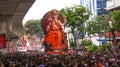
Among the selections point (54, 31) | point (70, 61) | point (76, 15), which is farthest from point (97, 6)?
point (70, 61)

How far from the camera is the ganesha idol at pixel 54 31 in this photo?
63.2 m

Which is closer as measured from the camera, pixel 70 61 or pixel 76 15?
pixel 70 61

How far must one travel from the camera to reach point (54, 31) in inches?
2511

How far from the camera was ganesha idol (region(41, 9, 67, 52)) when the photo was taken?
207 feet

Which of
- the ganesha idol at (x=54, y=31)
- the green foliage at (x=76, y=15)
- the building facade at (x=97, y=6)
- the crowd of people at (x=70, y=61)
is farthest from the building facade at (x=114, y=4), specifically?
the crowd of people at (x=70, y=61)

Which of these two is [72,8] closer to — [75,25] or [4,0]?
[75,25]

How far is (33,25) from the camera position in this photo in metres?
137

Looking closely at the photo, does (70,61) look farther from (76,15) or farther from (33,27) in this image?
(33,27)

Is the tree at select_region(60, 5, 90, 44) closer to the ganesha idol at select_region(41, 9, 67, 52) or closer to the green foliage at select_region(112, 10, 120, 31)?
the ganesha idol at select_region(41, 9, 67, 52)

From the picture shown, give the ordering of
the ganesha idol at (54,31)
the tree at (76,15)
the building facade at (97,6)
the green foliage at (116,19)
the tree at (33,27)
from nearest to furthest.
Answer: the green foliage at (116,19) < the ganesha idol at (54,31) < the tree at (76,15) < the building facade at (97,6) < the tree at (33,27)

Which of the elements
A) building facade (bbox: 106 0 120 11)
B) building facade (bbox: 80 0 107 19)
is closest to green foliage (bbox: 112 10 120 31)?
building facade (bbox: 106 0 120 11)

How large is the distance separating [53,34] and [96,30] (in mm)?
24470

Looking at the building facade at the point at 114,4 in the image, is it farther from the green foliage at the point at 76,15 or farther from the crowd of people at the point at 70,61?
the crowd of people at the point at 70,61

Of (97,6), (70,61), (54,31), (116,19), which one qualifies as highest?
(97,6)
